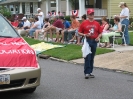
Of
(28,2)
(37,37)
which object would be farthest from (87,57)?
(28,2)

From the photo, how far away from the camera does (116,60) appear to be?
37.1 feet

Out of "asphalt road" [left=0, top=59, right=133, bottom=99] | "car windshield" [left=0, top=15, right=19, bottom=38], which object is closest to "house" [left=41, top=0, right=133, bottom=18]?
"asphalt road" [left=0, top=59, right=133, bottom=99]

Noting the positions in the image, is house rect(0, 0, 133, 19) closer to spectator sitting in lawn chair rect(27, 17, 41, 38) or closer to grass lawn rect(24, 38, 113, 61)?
spectator sitting in lawn chair rect(27, 17, 41, 38)

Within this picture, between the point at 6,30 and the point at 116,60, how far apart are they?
192 inches

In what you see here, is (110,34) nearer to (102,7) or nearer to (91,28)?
(91,28)

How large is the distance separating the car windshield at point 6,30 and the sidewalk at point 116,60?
3.88 m

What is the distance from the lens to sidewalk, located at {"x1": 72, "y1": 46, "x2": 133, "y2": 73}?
1038 centimetres

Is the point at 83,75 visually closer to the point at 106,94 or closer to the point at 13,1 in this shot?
the point at 106,94

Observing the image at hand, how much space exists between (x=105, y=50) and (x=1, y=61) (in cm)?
764

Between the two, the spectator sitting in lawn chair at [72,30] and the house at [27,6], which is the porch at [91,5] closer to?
the house at [27,6]

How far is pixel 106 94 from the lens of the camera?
7.10 meters

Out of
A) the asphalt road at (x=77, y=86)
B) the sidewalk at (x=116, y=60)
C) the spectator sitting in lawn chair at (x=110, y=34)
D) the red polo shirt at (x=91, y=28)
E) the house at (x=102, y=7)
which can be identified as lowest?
the asphalt road at (x=77, y=86)

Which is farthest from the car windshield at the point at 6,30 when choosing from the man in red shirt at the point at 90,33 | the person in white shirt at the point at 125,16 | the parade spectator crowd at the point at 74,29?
the person in white shirt at the point at 125,16

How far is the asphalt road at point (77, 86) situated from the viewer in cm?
694
